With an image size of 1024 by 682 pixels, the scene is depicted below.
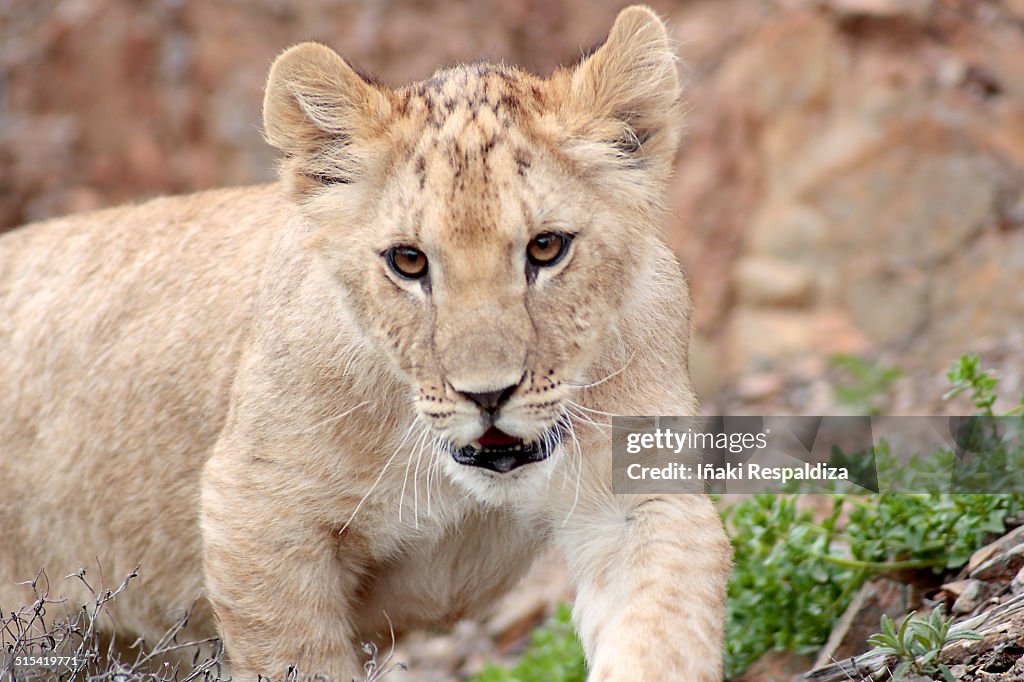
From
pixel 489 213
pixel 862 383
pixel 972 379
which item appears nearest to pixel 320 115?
pixel 489 213

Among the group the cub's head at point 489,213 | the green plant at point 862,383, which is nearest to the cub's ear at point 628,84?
the cub's head at point 489,213

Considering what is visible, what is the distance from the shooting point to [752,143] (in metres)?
12.1

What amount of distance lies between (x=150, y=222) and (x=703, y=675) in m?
3.88

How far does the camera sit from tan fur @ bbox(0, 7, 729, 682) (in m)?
4.37

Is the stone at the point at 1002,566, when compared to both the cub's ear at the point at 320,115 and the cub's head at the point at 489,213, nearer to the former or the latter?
the cub's head at the point at 489,213

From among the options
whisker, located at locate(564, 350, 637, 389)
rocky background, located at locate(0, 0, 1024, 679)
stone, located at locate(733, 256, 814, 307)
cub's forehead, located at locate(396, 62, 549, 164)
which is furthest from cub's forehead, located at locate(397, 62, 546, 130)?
stone, located at locate(733, 256, 814, 307)

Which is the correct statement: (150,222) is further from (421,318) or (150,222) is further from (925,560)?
(925,560)

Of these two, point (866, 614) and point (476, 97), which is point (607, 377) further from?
point (866, 614)

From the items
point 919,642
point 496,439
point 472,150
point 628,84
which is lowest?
point 919,642

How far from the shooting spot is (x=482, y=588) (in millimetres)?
5551

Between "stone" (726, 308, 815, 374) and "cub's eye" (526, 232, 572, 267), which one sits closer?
"cub's eye" (526, 232, 572, 267)

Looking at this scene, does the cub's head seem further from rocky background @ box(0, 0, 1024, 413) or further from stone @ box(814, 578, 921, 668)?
rocky background @ box(0, 0, 1024, 413)

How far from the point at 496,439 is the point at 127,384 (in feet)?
8.39

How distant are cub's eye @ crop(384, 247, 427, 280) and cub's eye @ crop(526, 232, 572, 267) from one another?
371 millimetres
